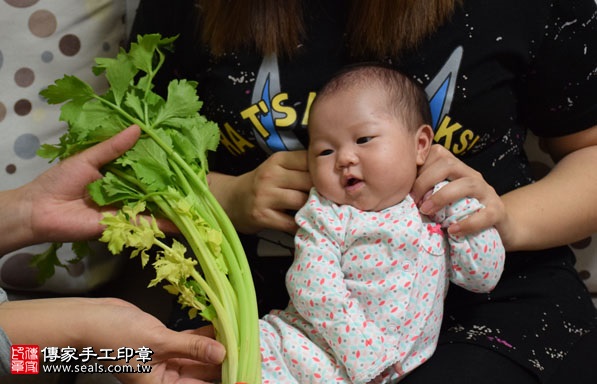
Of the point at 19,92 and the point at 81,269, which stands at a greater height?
the point at 19,92

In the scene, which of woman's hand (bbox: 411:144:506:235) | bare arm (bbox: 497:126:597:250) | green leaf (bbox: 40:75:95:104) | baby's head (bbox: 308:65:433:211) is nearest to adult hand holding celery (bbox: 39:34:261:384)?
green leaf (bbox: 40:75:95:104)

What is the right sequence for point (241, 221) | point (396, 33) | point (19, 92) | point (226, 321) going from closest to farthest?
1. point (226, 321)
2. point (396, 33)
3. point (241, 221)
4. point (19, 92)

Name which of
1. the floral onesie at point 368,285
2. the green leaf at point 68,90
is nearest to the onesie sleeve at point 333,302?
the floral onesie at point 368,285

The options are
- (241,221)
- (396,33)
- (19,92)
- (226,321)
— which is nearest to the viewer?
(226,321)

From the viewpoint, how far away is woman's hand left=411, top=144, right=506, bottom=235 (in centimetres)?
103

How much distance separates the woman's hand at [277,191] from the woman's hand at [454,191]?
203mm

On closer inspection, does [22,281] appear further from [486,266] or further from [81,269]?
[486,266]

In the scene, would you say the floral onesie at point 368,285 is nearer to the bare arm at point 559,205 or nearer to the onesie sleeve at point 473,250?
the onesie sleeve at point 473,250

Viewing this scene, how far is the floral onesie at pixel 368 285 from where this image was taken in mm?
1010

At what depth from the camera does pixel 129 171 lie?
1.14m

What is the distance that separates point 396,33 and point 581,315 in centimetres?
62

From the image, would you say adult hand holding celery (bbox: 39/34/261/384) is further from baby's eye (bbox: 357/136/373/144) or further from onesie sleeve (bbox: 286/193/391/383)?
baby's eye (bbox: 357/136/373/144)

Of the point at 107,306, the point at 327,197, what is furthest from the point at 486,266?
the point at 107,306

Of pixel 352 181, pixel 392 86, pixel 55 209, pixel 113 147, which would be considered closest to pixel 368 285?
pixel 352 181
